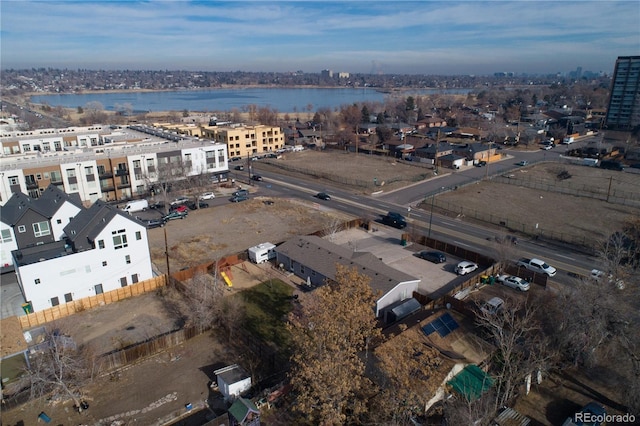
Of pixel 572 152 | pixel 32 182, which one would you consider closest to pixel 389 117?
pixel 572 152

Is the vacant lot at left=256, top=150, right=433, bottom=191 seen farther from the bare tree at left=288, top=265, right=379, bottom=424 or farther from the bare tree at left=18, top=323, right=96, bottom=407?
the bare tree at left=18, top=323, right=96, bottom=407

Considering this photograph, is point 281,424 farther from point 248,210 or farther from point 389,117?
point 389,117

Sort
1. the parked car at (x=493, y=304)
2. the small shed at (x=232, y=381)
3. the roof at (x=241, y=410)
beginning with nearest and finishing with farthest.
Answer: the roof at (x=241, y=410)
the small shed at (x=232, y=381)
the parked car at (x=493, y=304)

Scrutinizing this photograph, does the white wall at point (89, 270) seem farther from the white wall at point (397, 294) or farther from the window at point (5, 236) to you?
the white wall at point (397, 294)

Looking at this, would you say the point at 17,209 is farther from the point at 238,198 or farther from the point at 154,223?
the point at 238,198

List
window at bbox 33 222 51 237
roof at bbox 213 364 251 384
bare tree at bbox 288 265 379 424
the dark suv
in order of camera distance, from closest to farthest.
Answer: bare tree at bbox 288 265 379 424
roof at bbox 213 364 251 384
window at bbox 33 222 51 237
the dark suv

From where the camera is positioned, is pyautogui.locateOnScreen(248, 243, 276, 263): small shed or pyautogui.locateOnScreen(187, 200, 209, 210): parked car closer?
pyautogui.locateOnScreen(248, 243, 276, 263): small shed

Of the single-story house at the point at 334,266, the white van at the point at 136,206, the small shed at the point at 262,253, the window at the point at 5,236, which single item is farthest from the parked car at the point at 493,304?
the white van at the point at 136,206

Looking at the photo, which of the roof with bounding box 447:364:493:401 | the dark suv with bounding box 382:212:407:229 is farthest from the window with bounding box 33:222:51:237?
the roof with bounding box 447:364:493:401
